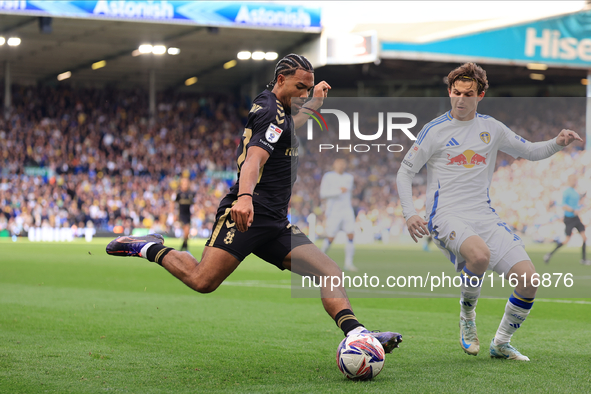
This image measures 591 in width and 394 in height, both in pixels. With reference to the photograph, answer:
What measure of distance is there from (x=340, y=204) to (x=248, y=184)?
10.5ft

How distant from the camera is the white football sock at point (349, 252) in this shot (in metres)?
6.54

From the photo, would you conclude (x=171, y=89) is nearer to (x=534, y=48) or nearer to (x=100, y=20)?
(x=100, y=20)

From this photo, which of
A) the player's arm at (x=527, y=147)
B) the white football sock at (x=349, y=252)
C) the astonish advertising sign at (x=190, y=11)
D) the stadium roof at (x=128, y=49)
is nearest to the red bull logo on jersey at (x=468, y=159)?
the player's arm at (x=527, y=147)

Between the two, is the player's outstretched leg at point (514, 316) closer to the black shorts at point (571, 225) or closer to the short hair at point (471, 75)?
the short hair at point (471, 75)

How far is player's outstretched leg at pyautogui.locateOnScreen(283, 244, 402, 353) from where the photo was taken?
14.8 feet

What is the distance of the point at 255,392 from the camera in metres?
4.10

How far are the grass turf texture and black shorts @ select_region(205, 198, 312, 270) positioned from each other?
2.72 ft

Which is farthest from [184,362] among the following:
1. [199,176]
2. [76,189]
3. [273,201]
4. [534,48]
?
[199,176]

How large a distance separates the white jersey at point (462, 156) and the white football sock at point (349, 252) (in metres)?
1.29

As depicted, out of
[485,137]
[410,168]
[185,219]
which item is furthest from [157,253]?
[185,219]

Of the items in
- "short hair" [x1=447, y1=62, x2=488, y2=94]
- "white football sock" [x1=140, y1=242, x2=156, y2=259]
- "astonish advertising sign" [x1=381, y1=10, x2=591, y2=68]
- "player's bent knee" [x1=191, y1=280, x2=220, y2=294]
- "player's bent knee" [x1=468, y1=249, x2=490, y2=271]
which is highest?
"astonish advertising sign" [x1=381, y1=10, x2=591, y2=68]

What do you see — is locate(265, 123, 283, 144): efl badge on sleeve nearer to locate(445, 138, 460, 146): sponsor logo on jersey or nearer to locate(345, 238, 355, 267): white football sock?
locate(445, 138, 460, 146): sponsor logo on jersey

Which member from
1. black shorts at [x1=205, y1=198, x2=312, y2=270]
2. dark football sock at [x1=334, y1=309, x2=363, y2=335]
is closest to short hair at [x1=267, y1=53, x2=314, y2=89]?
black shorts at [x1=205, y1=198, x2=312, y2=270]

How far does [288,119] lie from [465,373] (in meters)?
2.12
